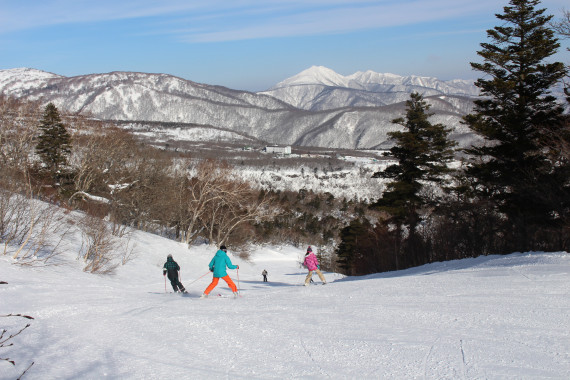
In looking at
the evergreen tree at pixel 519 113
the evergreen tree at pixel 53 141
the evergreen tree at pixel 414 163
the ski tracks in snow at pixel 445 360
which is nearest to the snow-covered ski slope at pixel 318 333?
the ski tracks in snow at pixel 445 360

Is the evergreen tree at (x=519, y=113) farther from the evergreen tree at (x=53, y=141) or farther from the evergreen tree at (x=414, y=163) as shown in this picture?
the evergreen tree at (x=53, y=141)

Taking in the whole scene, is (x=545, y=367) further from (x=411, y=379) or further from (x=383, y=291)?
(x=383, y=291)

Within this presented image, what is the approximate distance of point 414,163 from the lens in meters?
35.1

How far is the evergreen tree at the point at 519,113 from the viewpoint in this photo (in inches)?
994

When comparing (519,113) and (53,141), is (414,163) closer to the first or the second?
(519,113)

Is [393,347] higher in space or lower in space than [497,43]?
lower

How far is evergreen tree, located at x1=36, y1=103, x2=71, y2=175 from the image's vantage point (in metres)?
41.8

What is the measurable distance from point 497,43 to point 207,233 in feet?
120

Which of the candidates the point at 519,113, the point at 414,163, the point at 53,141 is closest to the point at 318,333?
the point at 519,113

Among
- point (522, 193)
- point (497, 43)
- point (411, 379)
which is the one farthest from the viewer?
point (497, 43)

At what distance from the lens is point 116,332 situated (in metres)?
7.67

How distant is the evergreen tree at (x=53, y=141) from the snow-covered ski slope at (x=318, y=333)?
111 ft

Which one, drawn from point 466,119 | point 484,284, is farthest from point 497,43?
point 484,284

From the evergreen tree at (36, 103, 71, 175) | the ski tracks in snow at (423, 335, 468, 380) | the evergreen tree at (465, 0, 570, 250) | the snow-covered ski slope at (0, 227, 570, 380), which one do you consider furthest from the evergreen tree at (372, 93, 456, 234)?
the evergreen tree at (36, 103, 71, 175)
